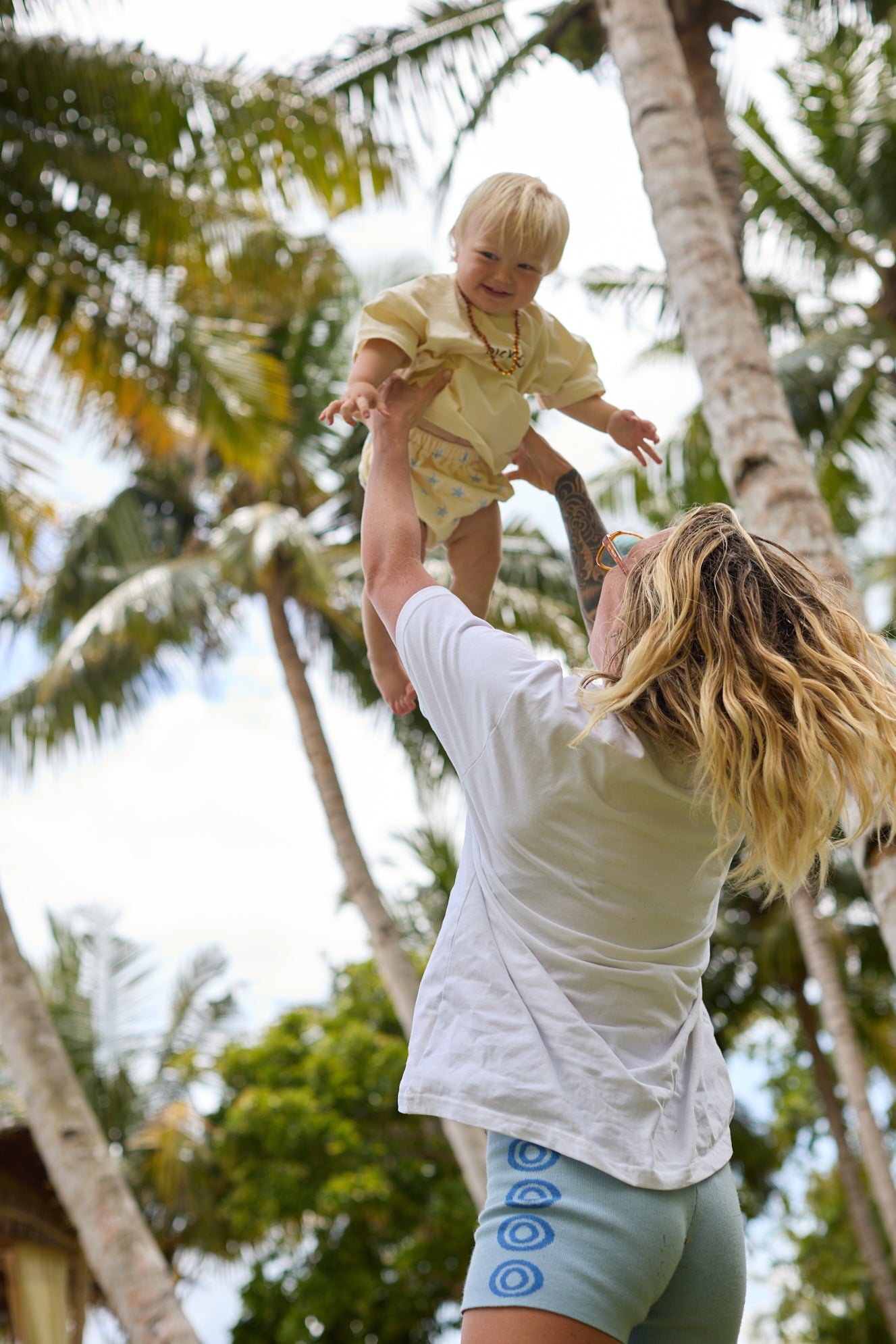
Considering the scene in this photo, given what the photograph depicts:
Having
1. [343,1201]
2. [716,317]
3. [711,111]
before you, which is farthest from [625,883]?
[343,1201]

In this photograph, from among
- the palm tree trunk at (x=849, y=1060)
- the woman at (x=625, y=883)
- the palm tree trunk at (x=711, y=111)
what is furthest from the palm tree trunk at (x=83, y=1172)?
the palm tree trunk at (x=849, y=1060)

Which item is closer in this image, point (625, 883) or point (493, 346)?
point (625, 883)

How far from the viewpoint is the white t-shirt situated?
1.26 metres

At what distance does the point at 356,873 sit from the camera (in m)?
9.00

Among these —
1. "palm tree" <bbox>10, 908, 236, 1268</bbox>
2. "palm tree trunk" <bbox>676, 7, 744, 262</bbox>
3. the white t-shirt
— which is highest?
"palm tree trunk" <bbox>676, 7, 744, 262</bbox>

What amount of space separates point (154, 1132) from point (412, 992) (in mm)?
6843

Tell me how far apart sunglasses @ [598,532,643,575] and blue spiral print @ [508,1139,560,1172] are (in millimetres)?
725

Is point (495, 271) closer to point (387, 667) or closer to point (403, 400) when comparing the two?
point (403, 400)

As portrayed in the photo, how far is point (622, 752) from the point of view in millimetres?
1312

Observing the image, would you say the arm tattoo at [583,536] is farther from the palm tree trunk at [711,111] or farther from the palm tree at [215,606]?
the palm tree at [215,606]

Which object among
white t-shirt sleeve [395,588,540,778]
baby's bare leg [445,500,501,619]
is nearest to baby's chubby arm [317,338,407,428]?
baby's bare leg [445,500,501,619]

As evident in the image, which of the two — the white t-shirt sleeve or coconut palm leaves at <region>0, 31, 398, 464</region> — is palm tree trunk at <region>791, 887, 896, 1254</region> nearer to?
coconut palm leaves at <region>0, 31, 398, 464</region>

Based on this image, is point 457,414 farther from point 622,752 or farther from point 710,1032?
point 710,1032

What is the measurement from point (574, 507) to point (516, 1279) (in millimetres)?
1400
